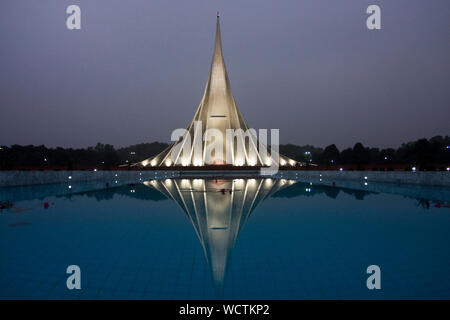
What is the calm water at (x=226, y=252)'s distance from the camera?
2.44 metres

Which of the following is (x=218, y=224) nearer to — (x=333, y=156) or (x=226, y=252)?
(x=226, y=252)

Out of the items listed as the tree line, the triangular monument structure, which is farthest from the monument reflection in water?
the tree line

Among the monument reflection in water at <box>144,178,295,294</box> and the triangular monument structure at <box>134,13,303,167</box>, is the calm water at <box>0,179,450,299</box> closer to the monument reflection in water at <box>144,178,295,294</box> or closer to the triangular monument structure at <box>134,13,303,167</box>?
the monument reflection in water at <box>144,178,295,294</box>

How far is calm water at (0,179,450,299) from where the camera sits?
8.00ft

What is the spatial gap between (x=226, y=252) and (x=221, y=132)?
88.1 feet

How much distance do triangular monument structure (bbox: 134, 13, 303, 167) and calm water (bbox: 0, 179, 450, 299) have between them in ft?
69.5

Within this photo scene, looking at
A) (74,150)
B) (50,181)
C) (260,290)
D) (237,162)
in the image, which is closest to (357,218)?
(260,290)

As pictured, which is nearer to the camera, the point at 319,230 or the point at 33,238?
the point at 33,238

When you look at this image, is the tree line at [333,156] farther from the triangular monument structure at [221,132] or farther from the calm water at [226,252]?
the calm water at [226,252]

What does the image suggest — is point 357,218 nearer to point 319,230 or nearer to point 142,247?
point 319,230

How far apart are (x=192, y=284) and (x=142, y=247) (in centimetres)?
132
